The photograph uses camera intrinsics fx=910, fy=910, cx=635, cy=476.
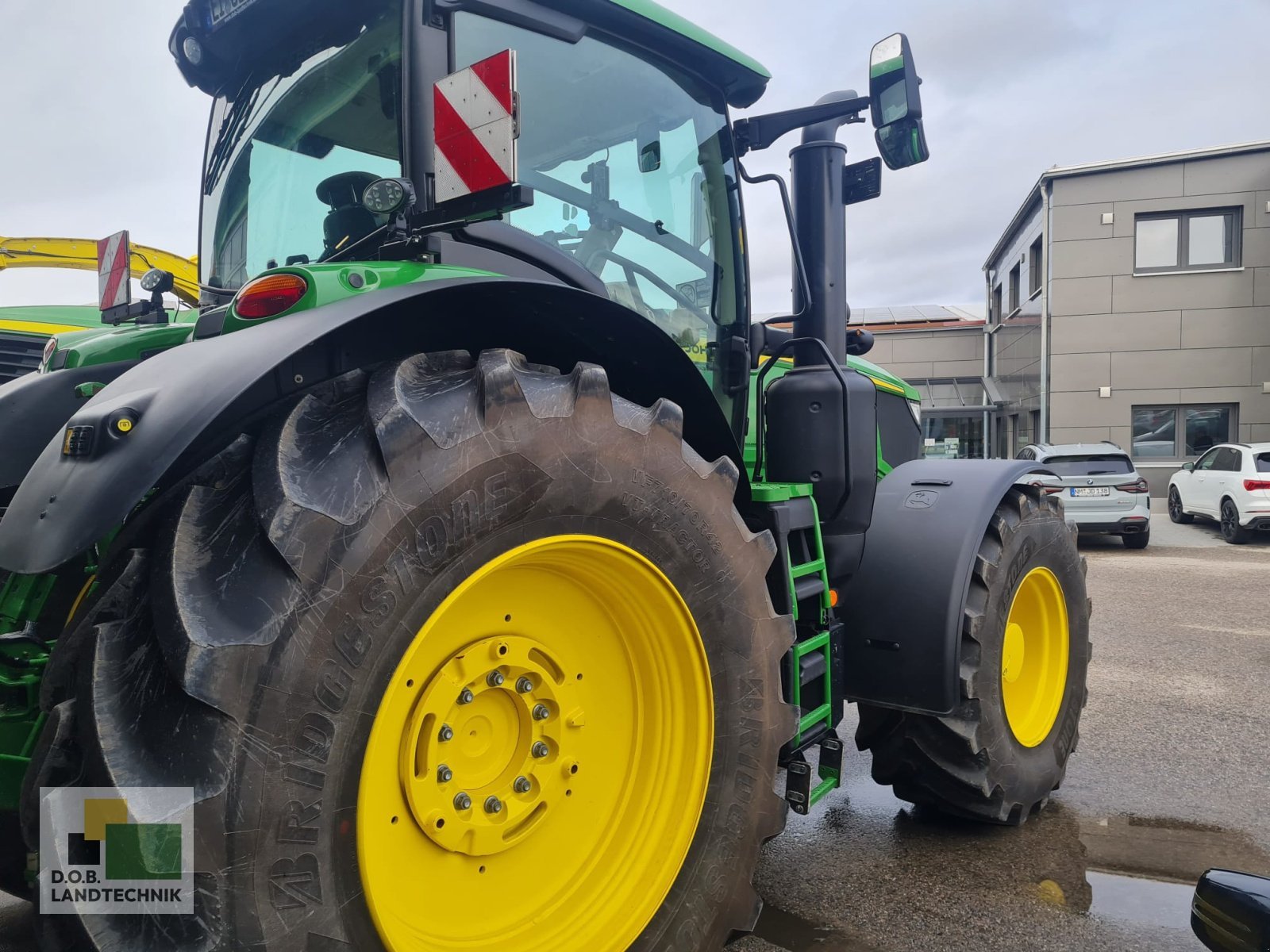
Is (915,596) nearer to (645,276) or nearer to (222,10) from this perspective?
(645,276)

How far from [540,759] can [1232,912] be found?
129 centimetres

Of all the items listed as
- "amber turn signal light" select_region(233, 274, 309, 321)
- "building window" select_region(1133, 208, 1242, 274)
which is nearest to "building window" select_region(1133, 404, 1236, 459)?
"building window" select_region(1133, 208, 1242, 274)

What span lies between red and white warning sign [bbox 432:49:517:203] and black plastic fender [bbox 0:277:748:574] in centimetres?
24

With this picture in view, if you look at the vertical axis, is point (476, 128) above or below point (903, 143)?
below

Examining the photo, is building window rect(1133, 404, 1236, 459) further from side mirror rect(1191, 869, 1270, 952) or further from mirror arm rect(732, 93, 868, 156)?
side mirror rect(1191, 869, 1270, 952)

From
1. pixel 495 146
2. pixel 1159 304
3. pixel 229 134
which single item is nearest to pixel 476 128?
pixel 495 146

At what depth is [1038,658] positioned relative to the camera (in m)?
3.85

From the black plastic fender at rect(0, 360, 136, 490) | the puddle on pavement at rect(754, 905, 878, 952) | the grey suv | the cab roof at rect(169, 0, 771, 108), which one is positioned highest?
the cab roof at rect(169, 0, 771, 108)

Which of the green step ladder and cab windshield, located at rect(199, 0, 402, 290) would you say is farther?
the green step ladder

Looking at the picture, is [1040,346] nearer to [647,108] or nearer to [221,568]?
[647,108]

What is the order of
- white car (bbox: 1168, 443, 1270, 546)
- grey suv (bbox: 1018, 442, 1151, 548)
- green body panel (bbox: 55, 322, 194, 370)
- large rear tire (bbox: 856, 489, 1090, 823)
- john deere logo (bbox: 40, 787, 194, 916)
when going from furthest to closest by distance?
white car (bbox: 1168, 443, 1270, 546), grey suv (bbox: 1018, 442, 1151, 548), large rear tire (bbox: 856, 489, 1090, 823), green body panel (bbox: 55, 322, 194, 370), john deere logo (bbox: 40, 787, 194, 916)

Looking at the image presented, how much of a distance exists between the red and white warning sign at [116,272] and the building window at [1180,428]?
2219cm

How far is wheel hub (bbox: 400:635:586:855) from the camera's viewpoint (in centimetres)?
178

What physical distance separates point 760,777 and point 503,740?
2.35 feet
